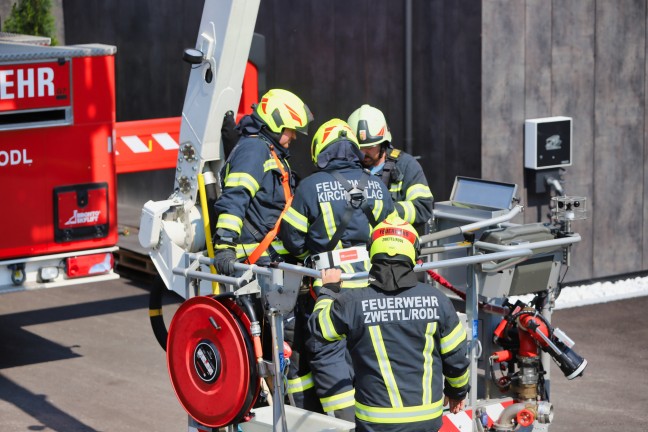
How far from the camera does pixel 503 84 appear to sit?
11117mm

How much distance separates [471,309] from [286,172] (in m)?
1.36

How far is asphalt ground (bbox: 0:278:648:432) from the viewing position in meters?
8.77

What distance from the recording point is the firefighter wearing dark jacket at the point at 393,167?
7.76 meters

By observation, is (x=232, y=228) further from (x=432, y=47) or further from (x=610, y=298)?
(x=610, y=298)

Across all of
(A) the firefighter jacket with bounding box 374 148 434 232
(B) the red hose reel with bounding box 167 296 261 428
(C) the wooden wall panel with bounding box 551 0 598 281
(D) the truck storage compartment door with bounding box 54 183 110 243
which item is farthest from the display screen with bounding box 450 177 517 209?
(C) the wooden wall panel with bounding box 551 0 598 281

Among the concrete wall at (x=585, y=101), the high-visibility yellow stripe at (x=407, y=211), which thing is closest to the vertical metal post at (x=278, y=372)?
the high-visibility yellow stripe at (x=407, y=211)

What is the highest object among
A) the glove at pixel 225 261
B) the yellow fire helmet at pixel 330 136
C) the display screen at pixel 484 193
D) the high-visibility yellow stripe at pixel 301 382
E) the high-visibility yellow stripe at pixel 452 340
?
the yellow fire helmet at pixel 330 136

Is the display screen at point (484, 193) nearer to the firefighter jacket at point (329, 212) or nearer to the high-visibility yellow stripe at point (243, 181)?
A: the firefighter jacket at point (329, 212)

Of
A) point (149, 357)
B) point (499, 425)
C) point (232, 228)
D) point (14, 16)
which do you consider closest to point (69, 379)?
point (149, 357)

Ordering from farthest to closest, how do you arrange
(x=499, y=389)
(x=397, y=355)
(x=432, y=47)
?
(x=432, y=47)
(x=499, y=389)
(x=397, y=355)

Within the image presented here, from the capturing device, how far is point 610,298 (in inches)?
468

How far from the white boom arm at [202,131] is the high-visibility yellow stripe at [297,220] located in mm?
956

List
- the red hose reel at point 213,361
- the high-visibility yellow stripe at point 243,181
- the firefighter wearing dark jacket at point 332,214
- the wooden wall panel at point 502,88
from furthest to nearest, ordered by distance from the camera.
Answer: the wooden wall panel at point 502,88 < the high-visibility yellow stripe at point 243,181 < the firefighter wearing dark jacket at point 332,214 < the red hose reel at point 213,361

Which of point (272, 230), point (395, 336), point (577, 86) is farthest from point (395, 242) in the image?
point (577, 86)
